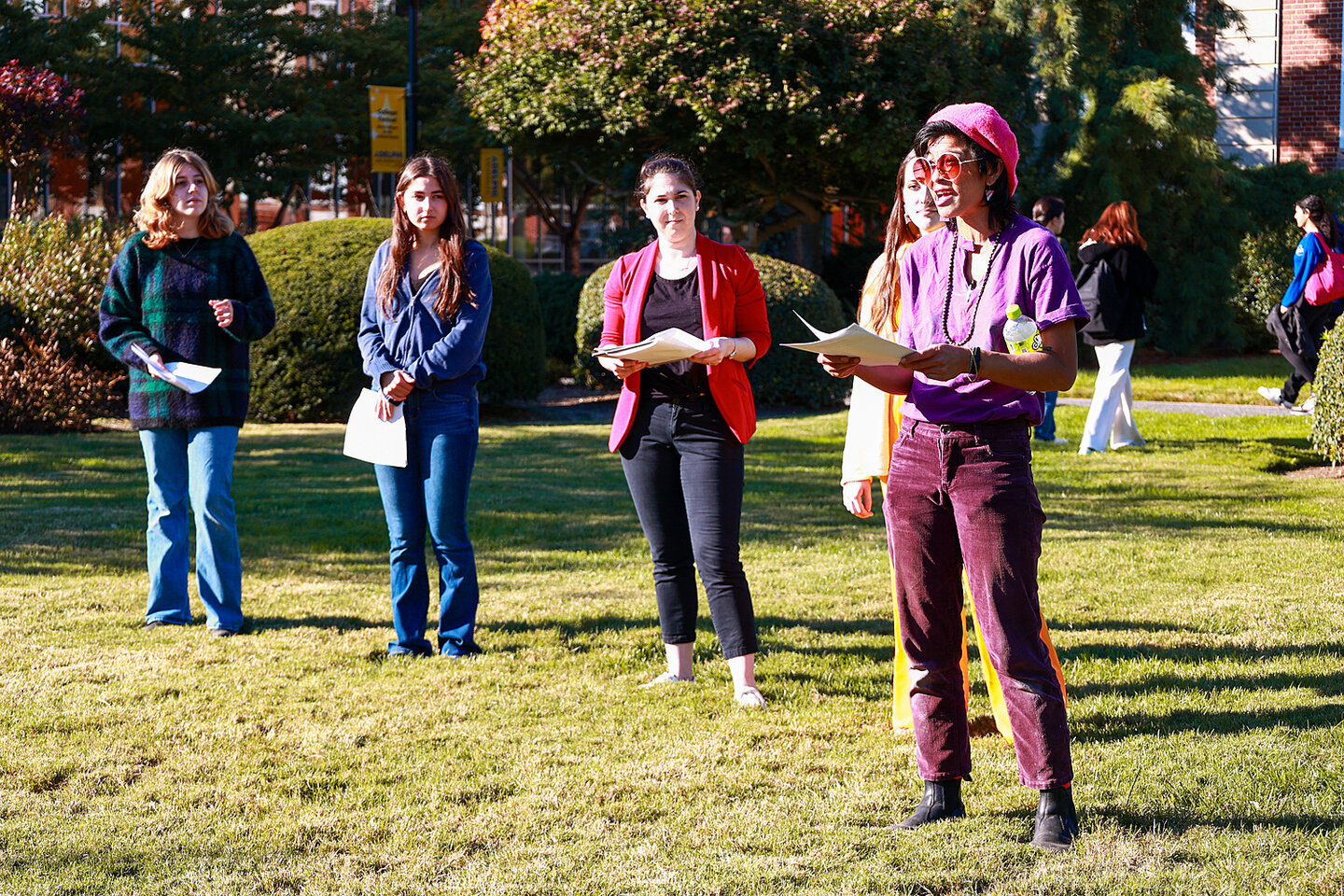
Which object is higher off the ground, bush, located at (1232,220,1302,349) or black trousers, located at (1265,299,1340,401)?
bush, located at (1232,220,1302,349)

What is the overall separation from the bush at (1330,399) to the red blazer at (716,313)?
21.0ft

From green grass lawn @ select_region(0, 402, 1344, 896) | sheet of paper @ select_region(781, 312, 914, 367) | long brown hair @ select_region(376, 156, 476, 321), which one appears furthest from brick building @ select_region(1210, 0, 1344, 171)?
sheet of paper @ select_region(781, 312, 914, 367)

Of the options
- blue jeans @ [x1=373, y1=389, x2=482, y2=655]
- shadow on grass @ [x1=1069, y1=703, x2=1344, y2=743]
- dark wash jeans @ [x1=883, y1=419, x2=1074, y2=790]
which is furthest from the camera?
blue jeans @ [x1=373, y1=389, x2=482, y2=655]

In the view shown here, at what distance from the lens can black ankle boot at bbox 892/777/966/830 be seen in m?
3.73

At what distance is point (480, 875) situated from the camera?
345 cm

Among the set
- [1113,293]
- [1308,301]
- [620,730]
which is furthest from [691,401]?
[1308,301]

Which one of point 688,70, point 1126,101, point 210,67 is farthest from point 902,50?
point 210,67

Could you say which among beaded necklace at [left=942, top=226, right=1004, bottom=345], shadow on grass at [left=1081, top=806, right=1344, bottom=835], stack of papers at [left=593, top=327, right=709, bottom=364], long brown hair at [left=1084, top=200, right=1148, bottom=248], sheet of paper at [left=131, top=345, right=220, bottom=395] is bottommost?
shadow on grass at [left=1081, top=806, right=1344, bottom=835]

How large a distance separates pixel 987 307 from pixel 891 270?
0.81m

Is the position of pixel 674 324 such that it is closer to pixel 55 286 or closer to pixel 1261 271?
pixel 55 286

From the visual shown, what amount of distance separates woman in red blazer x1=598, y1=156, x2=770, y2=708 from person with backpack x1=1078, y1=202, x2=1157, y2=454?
21.3ft

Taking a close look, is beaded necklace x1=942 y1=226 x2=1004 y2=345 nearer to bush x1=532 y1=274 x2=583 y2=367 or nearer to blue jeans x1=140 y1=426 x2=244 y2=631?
blue jeans x1=140 y1=426 x2=244 y2=631

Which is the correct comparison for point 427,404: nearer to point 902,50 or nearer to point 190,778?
point 190,778

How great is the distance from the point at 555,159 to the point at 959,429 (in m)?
18.2
